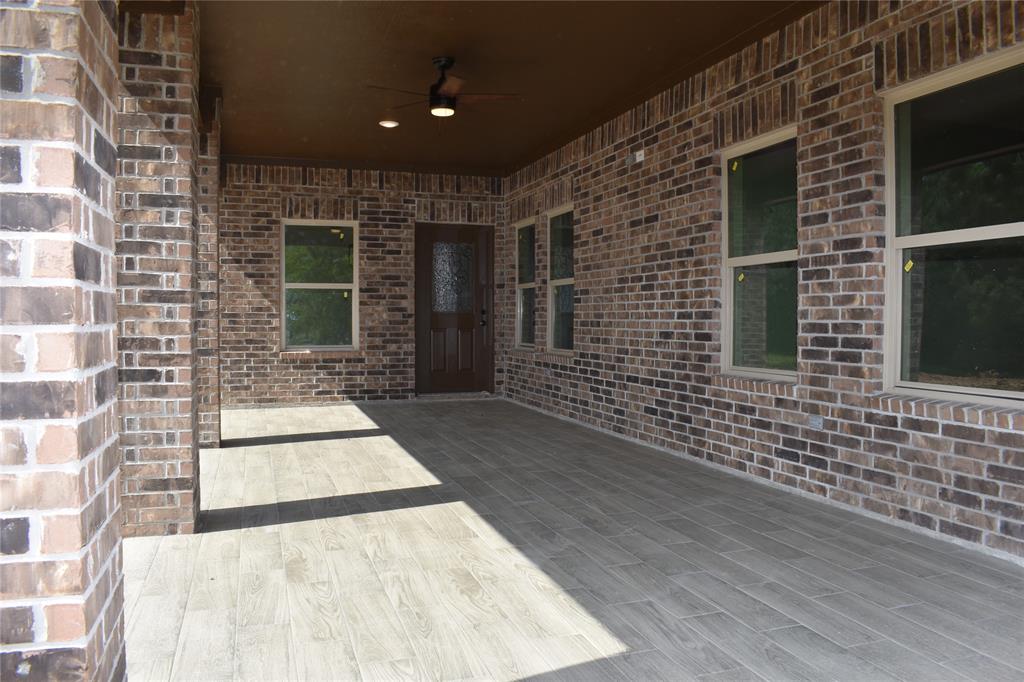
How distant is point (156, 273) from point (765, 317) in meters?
3.65

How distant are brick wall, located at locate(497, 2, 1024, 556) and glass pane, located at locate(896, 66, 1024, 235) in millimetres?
147

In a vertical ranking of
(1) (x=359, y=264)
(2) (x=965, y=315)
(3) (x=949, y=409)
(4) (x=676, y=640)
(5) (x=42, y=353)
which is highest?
(1) (x=359, y=264)

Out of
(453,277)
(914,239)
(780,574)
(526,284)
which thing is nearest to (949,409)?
(914,239)

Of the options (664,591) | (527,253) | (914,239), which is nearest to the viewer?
(664,591)

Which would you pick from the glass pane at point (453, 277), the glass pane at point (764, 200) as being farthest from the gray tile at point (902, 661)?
the glass pane at point (453, 277)

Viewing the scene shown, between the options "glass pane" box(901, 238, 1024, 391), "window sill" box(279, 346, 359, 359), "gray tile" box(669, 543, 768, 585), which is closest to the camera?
"gray tile" box(669, 543, 768, 585)

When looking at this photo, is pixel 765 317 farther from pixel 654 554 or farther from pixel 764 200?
pixel 654 554

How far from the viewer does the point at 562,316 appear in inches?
307

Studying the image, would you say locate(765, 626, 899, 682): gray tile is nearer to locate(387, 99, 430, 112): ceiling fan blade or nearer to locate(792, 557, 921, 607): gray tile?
locate(792, 557, 921, 607): gray tile

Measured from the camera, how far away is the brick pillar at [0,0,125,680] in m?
1.18

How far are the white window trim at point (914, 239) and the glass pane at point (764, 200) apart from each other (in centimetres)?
77

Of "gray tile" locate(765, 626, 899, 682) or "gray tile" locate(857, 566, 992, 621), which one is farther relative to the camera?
"gray tile" locate(857, 566, 992, 621)

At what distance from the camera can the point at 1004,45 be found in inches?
123

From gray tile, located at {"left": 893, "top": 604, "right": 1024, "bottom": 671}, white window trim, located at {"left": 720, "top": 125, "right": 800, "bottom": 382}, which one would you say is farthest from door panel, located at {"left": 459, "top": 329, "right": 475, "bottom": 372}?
gray tile, located at {"left": 893, "top": 604, "right": 1024, "bottom": 671}
